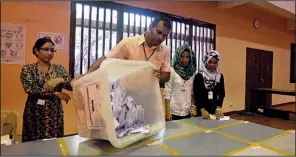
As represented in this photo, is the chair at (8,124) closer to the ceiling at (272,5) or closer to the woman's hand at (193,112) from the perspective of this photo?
the woman's hand at (193,112)

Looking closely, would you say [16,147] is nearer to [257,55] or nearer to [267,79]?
[257,55]

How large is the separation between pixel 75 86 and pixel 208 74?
1223mm

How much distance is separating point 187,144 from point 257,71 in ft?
15.1

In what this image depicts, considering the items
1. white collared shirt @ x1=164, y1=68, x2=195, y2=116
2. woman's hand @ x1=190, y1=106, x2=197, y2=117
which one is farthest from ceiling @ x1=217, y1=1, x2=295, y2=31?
woman's hand @ x1=190, y1=106, x2=197, y2=117

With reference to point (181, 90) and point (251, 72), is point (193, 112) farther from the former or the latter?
point (251, 72)

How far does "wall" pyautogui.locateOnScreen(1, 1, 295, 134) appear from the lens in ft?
6.92

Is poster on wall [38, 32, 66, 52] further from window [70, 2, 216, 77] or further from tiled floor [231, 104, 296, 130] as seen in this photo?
tiled floor [231, 104, 296, 130]

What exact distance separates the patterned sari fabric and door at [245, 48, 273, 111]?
4.19 metres

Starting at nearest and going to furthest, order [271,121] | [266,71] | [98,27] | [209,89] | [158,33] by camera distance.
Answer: [158,33] < [209,89] < [98,27] < [271,121] < [266,71]

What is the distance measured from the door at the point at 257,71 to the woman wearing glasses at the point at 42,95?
4.17 metres

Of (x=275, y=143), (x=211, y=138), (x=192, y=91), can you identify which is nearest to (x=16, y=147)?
(x=211, y=138)

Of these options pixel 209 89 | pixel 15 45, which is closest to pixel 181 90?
pixel 209 89

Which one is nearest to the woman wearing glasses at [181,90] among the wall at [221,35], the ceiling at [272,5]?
the wall at [221,35]

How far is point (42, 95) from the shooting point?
4.64ft
